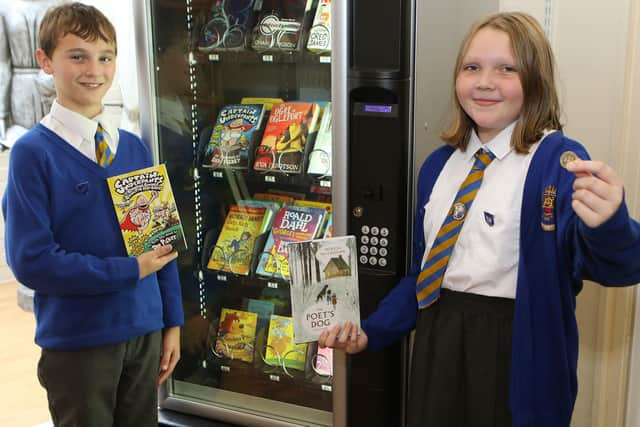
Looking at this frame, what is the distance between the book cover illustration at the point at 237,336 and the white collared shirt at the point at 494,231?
43.6 inches

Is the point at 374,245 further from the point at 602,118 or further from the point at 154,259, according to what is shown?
the point at 602,118

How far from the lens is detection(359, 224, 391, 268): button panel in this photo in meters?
1.83

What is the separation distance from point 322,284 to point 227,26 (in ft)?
3.56

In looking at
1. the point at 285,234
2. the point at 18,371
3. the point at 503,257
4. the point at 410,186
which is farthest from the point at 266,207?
the point at 18,371

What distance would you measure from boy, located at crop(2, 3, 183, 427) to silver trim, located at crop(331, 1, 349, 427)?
53 cm

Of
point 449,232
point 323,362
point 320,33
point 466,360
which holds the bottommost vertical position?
point 323,362

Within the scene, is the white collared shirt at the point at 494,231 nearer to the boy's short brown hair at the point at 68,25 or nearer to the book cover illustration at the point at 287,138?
the book cover illustration at the point at 287,138

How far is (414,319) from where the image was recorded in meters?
1.70

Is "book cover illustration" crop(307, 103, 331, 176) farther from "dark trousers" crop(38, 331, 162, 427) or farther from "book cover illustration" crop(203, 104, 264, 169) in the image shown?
"dark trousers" crop(38, 331, 162, 427)

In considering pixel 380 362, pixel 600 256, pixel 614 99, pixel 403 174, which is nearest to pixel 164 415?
pixel 380 362

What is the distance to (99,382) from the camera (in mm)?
1770

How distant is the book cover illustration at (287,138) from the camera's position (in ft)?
7.15

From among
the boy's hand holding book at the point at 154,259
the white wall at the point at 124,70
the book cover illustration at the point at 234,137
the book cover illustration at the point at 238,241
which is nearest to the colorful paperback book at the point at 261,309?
the book cover illustration at the point at 238,241

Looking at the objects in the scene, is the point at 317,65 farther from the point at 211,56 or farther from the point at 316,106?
the point at 211,56
